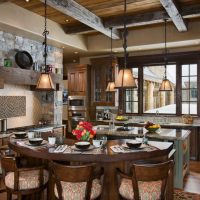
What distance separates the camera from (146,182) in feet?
8.23

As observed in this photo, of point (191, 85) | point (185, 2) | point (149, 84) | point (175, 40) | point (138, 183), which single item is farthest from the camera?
point (149, 84)

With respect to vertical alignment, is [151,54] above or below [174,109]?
above

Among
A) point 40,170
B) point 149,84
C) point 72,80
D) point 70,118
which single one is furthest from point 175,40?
point 40,170

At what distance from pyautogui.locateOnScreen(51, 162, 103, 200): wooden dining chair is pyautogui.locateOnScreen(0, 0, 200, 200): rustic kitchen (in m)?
0.01

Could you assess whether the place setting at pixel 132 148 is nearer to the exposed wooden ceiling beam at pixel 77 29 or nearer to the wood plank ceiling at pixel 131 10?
the wood plank ceiling at pixel 131 10

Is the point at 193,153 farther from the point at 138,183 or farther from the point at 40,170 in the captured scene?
the point at 40,170

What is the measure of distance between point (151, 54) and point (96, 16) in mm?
2460

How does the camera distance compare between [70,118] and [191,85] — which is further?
[70,118]

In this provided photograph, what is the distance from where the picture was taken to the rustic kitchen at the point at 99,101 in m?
2.69

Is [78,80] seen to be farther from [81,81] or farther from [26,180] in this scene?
[26,180]

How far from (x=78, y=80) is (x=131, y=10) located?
3246 millimetres

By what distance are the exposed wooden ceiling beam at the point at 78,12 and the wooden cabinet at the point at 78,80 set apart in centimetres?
203

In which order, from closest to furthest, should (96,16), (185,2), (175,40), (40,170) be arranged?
(40,170) < (185,2) < (96,16) < (175,40)

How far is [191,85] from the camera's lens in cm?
665
